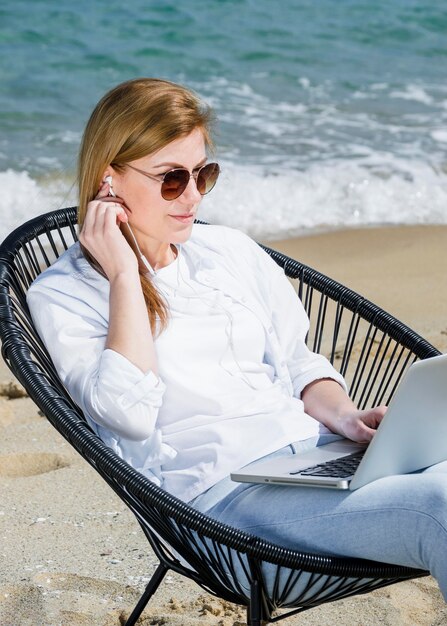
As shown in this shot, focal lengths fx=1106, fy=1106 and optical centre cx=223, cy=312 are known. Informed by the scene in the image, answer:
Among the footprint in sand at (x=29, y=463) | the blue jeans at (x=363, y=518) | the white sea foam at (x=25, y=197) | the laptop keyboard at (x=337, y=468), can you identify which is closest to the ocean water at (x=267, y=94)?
the white sea foam at (x=25, y=197)

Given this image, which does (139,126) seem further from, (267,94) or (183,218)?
(267,94)

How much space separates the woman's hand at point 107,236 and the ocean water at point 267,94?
3548 mm

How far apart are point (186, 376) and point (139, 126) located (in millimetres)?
502

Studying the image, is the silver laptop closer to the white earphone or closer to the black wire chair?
the black wire chair

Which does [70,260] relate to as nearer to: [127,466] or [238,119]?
[127,466]

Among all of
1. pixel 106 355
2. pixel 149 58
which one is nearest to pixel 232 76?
pixel 149 58

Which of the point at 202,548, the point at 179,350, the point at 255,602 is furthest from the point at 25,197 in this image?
the point at 255,602

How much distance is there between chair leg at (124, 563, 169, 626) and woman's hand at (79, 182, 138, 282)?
618mm

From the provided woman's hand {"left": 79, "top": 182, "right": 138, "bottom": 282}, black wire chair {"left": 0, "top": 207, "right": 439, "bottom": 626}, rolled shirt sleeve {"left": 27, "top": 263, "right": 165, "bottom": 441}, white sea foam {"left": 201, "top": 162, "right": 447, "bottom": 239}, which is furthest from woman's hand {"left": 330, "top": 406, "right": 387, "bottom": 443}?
white sea foam {"left": 201, "top": 162, "right": 447, "bottom": 239}

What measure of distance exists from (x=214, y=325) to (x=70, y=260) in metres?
0.32

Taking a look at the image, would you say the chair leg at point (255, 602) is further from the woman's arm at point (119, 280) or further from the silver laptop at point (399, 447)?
the woman's arm at point (119, 280)

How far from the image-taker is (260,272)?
8.14ft

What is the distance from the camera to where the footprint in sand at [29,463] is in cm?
322

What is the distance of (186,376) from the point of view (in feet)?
7.07
